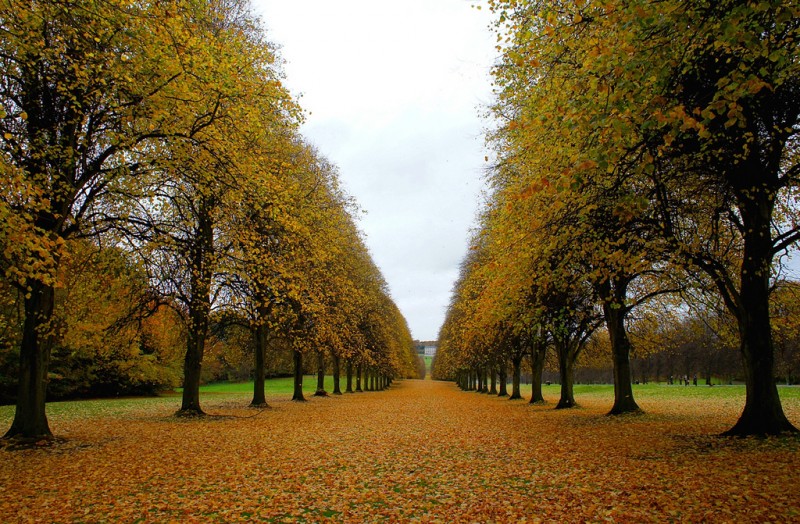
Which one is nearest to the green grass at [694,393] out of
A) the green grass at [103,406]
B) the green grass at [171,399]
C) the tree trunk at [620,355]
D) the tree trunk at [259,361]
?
the green grass at [171,399]

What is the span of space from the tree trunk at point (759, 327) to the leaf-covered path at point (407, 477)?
33.4 inches

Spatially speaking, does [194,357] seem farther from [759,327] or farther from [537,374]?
[537,374]

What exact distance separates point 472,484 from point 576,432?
7.28 meters

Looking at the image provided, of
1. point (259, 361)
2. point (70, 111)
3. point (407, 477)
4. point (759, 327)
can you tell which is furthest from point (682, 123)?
point (259, 361)

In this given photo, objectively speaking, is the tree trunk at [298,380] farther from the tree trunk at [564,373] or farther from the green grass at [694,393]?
the green grass at [694,393]

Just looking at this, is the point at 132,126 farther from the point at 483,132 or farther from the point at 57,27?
the point at 483,132

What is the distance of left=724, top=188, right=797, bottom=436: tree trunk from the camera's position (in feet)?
33.1

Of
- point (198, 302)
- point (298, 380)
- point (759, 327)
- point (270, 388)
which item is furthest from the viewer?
point (270, 388)

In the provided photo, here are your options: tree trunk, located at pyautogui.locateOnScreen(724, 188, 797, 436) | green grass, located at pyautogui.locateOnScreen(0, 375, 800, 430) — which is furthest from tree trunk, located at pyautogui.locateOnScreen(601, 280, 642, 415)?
green grass, located at pyautogui.locateOnScreen(0, 375, 800, 430)

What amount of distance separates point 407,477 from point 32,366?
29.5 ft

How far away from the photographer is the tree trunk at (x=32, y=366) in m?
10.8

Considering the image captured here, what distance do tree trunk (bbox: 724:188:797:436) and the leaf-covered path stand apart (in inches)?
33.4

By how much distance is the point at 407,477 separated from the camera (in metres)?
8.28

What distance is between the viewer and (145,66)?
9.83 metres
